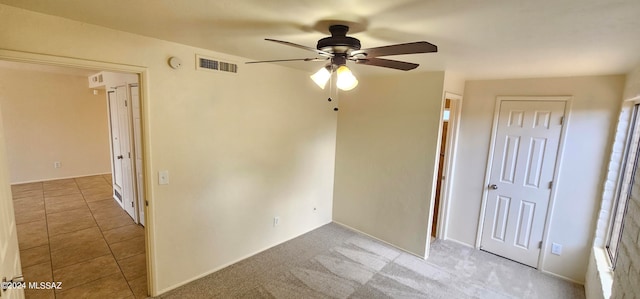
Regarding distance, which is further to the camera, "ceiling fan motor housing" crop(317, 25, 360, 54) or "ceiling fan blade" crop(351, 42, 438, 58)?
"ceiling fan motor housing" crop(317, 25, 360, 54)

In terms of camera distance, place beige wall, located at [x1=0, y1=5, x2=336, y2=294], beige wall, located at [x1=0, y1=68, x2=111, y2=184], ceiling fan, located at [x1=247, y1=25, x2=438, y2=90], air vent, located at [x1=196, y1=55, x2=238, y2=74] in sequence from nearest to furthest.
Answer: ceiling fan, located at [x1=247, y1=25, x2=438, y2=90]
beige wall, located at [x1=0, y1=5, x2=336, y2=294]
air vent, located at [x1=196, y1=55, x2=238, y2=74]
beige wall, located at [x1=0, y1=68, x2=111, y2=184]

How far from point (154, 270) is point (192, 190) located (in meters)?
0.79

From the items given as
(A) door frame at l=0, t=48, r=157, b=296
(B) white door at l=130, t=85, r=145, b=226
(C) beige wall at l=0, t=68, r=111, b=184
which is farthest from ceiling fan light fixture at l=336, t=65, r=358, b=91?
(C) beige wall at l=0, t=68, r=111, b=184

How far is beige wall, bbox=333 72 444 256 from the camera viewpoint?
10.6 ft

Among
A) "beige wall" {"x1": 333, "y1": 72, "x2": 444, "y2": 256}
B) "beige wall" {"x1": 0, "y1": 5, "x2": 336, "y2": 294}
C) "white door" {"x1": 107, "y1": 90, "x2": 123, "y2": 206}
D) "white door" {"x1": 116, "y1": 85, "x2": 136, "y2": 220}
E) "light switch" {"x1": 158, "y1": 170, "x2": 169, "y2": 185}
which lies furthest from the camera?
"white door" {"x1": 107, "y1": 90, "x2": 123, "y2": 206}

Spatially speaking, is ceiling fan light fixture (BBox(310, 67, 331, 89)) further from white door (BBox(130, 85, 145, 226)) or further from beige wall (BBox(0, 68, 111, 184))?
beige wall (BBox(0, 68, 111, 184))

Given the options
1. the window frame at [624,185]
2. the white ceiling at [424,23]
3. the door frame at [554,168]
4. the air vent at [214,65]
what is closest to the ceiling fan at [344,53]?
the white ceiling at [424,23]

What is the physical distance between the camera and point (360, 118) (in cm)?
387

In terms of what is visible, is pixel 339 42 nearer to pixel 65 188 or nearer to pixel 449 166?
pixel 449 166

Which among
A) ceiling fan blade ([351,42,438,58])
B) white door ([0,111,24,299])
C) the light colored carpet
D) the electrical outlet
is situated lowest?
the light colored carpet

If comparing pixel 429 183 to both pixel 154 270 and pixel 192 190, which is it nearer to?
pixel 192 190

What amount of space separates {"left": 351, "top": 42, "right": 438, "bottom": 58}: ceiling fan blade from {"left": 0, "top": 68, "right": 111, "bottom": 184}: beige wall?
7062mm

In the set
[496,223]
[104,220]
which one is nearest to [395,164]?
[496,223]

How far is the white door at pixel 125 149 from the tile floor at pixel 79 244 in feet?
0.73
